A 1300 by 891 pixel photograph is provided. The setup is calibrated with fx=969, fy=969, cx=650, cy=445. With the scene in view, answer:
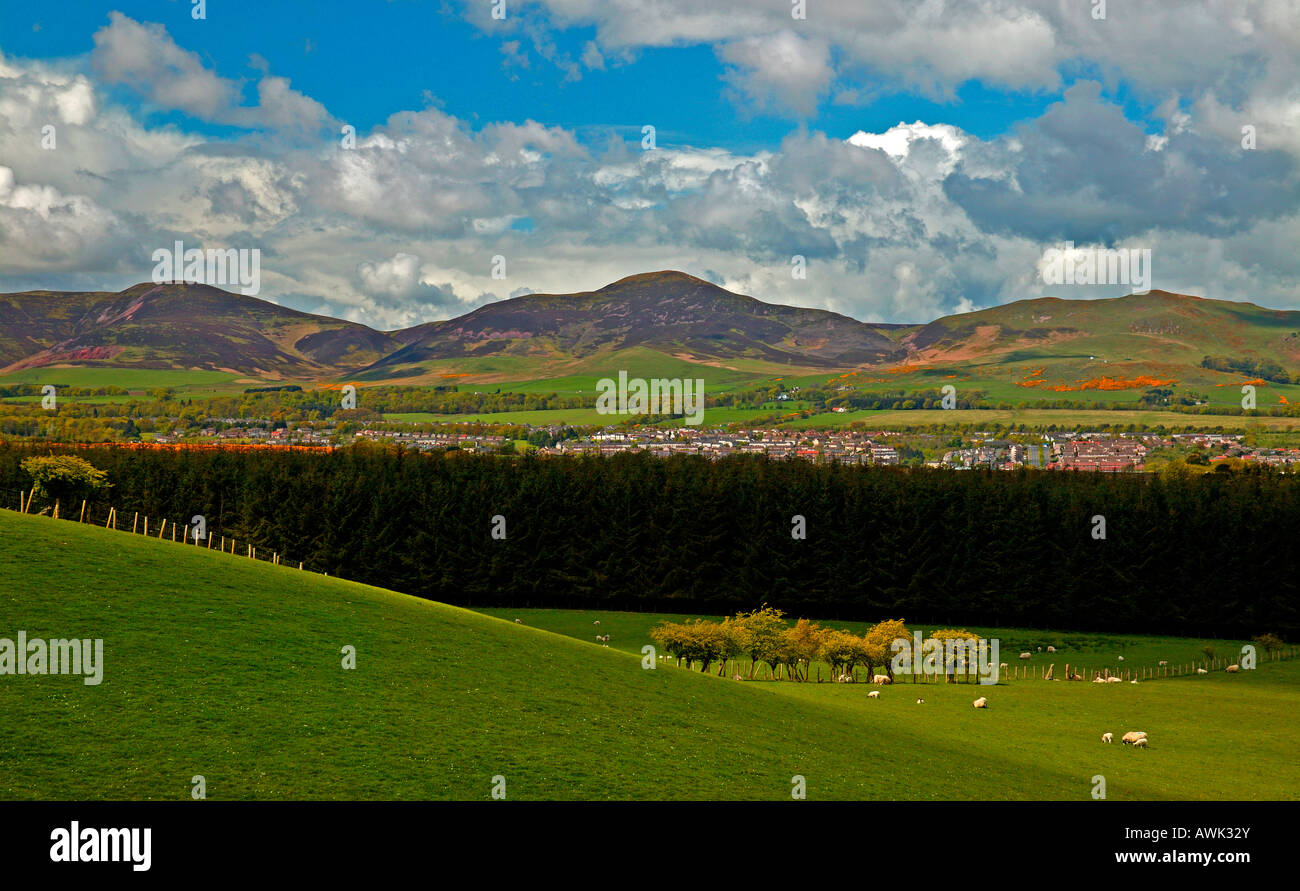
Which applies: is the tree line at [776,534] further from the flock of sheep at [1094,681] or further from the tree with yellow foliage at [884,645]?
the tree with yellow foliage at [884,645]

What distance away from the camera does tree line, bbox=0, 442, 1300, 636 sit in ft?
351

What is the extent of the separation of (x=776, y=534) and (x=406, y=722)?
91.0 meters

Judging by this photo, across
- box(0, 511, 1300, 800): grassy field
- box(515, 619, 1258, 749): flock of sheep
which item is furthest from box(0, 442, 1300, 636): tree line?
box(0, 511, 1300, 800): grassy field

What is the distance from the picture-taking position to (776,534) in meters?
117

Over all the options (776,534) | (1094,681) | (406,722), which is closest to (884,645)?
(1094,681)

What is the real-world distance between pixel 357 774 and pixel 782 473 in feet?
350

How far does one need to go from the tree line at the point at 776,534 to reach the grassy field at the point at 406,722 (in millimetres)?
58380

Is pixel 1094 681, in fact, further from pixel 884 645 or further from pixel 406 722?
pixel 406 722

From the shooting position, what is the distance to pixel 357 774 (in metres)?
25.0

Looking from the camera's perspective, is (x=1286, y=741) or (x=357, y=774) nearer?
(x=357, y=774)

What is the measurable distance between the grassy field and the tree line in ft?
192

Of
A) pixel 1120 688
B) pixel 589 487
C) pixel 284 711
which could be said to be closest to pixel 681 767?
pixel 284 711
